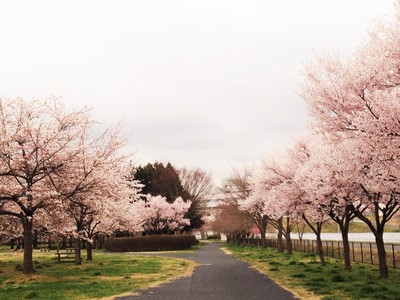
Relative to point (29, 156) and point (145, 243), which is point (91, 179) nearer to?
point (29, 156)

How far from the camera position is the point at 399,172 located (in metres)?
13.4

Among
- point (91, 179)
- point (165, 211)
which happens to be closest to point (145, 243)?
point (165, 211)

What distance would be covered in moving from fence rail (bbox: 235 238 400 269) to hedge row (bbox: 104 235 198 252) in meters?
11.7

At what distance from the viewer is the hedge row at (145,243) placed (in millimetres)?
59094

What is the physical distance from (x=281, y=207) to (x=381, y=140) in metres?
17.6

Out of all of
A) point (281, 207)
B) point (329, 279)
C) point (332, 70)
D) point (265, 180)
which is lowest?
point (329, 279)

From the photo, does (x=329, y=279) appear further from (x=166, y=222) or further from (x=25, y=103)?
(x=166, y=222)

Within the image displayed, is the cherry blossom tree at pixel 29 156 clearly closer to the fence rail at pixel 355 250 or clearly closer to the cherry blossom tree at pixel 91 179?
the cherry blossom tree at pixel 91 179

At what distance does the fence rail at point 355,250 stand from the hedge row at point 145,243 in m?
11.7

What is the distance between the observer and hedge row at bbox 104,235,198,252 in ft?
194

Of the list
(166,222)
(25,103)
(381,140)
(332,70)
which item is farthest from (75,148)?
(166,222)

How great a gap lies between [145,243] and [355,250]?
100ft

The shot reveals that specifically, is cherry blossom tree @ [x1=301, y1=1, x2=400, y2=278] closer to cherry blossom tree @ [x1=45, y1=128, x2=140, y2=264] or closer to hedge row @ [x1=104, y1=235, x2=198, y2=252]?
cherry blossom tree @ [x1=45, y1=128, x2=140, y2=264]

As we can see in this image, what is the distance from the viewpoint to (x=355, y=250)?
36.4 metres
